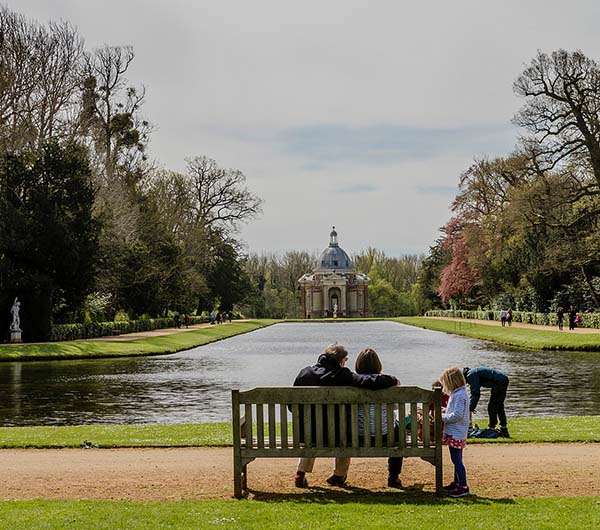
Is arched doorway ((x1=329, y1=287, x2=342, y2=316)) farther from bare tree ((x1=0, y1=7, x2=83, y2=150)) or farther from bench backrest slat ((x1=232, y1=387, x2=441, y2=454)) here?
bench backrest slat ((x1=232, y1=387, x2=441, y2=454))

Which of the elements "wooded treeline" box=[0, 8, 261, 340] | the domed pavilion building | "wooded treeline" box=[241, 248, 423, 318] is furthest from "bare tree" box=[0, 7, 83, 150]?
the domed pavilion building

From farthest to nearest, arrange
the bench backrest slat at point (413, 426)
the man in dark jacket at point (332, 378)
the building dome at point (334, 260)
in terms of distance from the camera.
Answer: the building dome at point (334, 260) < the man in dark jacket at point (332, 378) < the bench backrest slat at point (413, 426)

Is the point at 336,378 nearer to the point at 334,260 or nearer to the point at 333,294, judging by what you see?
the point at 333,294

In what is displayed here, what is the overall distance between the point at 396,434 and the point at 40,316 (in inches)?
1389

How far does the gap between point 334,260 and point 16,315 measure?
307 feet

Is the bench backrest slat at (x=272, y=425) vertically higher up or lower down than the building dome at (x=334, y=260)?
lower down

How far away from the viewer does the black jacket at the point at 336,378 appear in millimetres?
7855

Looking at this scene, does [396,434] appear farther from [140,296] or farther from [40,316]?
[140,296]

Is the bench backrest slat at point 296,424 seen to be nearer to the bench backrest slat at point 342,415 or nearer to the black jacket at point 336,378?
the bench backrest slat at point 342,415

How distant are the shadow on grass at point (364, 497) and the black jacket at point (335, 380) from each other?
1.50 feet

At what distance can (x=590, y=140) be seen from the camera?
39625mm

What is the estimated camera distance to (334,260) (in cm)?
13238

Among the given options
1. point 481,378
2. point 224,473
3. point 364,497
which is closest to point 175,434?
point 224,473

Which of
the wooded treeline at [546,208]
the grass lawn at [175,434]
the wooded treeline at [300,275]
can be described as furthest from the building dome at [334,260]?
the grass lawn at [175,434]
